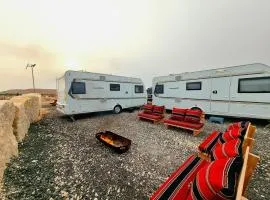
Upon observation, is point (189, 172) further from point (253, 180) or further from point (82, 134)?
point (82, 134)

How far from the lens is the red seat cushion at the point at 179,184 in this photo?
2279 millimetres

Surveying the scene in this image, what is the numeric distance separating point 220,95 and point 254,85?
5.98ft

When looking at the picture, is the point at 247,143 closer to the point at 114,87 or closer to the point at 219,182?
the point at 219,182

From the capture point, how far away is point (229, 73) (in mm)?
9164

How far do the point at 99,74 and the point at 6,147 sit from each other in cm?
778

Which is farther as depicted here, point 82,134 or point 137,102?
point 137,102

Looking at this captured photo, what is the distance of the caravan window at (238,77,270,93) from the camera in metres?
8.00

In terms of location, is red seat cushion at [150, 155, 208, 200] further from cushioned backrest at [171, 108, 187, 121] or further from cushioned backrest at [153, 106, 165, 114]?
cushioned backrest at [153, 106, 165, 114]

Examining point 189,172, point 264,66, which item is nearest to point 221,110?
point 264,66

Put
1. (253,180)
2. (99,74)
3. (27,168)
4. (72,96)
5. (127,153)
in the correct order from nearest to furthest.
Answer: (253,180) < (27,168) < (127,153) < (72,96) < (99,74)

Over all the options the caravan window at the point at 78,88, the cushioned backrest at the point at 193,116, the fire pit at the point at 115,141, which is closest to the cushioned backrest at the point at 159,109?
the cushioned backrest at the point at 193,116

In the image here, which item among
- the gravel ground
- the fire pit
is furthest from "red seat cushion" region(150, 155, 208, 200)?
the fire pit

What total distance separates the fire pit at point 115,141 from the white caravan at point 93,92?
455 centimetres

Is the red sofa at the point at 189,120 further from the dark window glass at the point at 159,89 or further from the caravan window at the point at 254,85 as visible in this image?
the dark window glass at the point at 159,89
